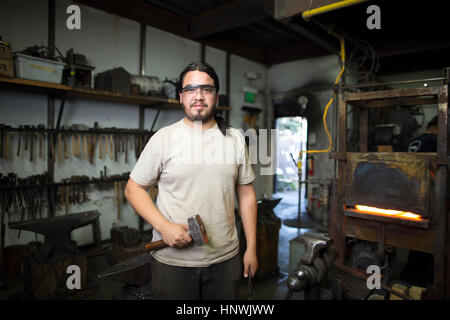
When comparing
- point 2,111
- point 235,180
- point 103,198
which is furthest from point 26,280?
point 235,180

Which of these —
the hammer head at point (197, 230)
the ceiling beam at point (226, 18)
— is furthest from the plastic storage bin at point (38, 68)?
the hammer head at point (197, 230)

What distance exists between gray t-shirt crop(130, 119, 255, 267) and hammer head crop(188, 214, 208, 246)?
0.21ft

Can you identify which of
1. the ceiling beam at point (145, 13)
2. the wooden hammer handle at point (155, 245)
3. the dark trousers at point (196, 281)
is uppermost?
the ceiling beam at point (145, 13)

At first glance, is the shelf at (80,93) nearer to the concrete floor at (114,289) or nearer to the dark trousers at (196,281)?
the concrete floor at (114,289)

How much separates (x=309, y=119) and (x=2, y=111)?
4.85 metres

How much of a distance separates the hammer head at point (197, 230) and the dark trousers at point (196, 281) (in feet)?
0.48

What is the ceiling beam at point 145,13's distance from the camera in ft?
12.6

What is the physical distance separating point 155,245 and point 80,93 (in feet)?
8.40

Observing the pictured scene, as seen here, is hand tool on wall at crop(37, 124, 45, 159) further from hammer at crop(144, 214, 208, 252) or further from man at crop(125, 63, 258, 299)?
hammer at crop(144, 214, 208, 252)

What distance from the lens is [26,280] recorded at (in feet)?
8.63

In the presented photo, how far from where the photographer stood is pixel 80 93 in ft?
10.8

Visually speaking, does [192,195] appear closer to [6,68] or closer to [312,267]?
[312,267]

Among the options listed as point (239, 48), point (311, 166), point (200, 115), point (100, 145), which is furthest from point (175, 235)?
point (239, 48)

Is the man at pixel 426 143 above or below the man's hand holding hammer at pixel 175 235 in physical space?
above
